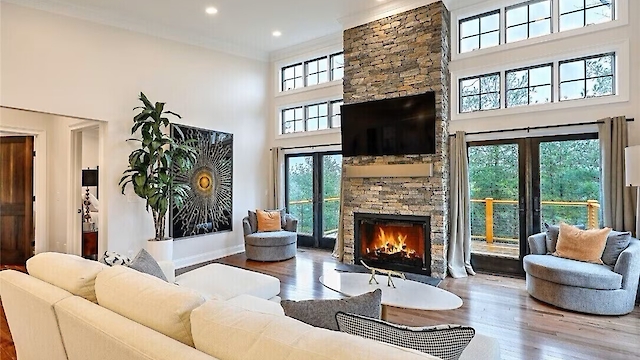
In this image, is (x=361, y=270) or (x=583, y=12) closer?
(x=583, y=12)

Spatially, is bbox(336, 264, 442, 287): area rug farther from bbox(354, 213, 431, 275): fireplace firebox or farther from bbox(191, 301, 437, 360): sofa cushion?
bbox(191, 301, 437, 360): sofa cushion

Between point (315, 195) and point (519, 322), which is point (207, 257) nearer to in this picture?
point (315, 195)

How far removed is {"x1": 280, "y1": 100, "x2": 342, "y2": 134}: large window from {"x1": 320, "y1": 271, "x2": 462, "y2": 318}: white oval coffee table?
3.87 m

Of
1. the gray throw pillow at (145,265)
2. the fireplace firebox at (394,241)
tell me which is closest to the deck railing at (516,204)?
the fireplace firebox at (394,241)

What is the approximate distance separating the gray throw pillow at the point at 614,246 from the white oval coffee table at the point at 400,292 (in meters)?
2.22

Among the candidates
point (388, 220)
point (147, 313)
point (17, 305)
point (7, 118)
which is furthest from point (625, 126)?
point (7, 118)

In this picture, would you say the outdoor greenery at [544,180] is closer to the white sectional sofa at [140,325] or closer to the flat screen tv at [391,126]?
the flat screen tv at [391,126]

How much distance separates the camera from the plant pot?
5.01 m

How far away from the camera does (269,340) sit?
1158 millimetres

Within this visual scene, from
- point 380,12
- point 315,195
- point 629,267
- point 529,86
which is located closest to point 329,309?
point 629,267

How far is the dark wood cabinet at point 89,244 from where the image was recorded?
19.7 ft

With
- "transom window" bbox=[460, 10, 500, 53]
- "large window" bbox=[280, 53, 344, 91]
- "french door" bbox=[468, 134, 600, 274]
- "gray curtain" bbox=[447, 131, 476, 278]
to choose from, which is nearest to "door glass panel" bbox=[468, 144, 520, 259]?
"french door" bbox=[468, 134, 600, 274]

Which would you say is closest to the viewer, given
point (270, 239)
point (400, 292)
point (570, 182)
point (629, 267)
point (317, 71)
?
point (400, 292)

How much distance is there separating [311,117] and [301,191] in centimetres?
153
